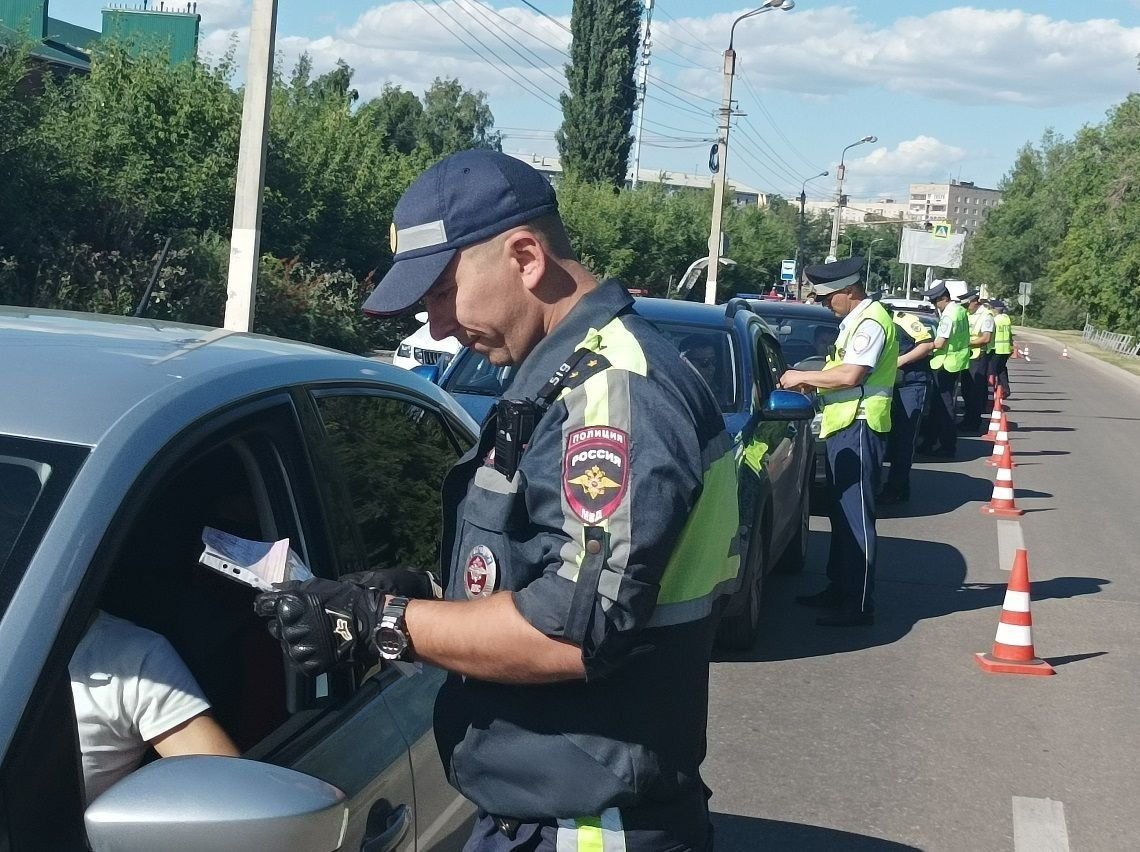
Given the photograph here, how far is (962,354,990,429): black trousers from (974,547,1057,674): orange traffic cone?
13277 mm

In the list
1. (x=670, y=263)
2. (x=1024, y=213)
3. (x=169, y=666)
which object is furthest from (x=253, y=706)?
(x=1024, y=213)

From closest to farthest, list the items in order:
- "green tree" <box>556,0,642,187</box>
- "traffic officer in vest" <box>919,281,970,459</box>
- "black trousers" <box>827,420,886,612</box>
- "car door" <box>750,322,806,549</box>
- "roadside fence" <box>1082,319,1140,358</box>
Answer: "car door" <box>750,322,806,549</box>
"black trousers" <box>827,420,886,612</box>
"traffic officer in vest" <box>919,281,970,459</box>
"green tree" <box>556,0,642,187</box>
"roadside fence" <box>1082,319,1140,358</box>

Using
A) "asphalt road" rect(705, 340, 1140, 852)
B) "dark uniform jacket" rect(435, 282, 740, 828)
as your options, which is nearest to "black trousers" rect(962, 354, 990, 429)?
"asphalt road" rect(705, 340, 1140, 852)

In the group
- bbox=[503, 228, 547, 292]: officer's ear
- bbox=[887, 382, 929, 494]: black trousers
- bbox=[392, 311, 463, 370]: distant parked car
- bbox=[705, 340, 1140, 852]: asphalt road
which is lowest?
bbox=[705, 340, 1140, 852]: asphalt road

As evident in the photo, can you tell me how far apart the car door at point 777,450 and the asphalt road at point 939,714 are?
Result: 57 cm

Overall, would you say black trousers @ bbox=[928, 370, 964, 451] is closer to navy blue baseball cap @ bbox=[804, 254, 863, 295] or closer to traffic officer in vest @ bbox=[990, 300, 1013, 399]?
traffic officer in vest @ bbox=[990, 300, 1013, 399]

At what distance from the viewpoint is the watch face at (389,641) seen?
2068 millimetres

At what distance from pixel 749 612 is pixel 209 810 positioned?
5597 millimetres

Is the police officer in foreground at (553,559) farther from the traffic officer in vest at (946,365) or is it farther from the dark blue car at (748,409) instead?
the traffic officer in vest at (946,365)

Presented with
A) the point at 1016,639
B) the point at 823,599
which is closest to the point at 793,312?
the point at 823,599

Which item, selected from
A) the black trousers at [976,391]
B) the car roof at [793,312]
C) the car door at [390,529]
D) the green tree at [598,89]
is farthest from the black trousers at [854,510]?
the green tree at [598,89]

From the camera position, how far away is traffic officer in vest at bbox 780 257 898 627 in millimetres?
8023

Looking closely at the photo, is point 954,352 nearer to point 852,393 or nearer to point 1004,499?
point 1004,499

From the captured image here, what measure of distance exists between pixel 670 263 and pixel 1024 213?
3053 inches
